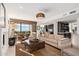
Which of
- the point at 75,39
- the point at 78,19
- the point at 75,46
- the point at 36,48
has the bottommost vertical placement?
the point at 36,48

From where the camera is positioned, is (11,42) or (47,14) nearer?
(47,14)

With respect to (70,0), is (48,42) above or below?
below

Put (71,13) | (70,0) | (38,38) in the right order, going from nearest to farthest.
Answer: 1. (70,0)
2. (71,13)
3. (38,38)

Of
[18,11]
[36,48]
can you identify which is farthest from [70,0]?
[36,48]

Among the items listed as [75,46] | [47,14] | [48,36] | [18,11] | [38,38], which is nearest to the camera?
[75,46]

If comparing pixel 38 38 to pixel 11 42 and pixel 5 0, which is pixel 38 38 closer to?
pixel 11 42

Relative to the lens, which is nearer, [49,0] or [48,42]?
[49,0]

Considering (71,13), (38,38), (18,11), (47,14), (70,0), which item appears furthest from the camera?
(38,38)

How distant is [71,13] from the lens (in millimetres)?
4262

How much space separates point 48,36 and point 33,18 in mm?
2181

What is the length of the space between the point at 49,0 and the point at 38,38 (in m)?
3.82

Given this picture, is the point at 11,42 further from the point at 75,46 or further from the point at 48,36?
the point at 75,46

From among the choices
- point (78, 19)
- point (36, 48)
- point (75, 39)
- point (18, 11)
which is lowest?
point (36, 48)

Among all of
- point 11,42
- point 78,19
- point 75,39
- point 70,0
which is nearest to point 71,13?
point 78,19
